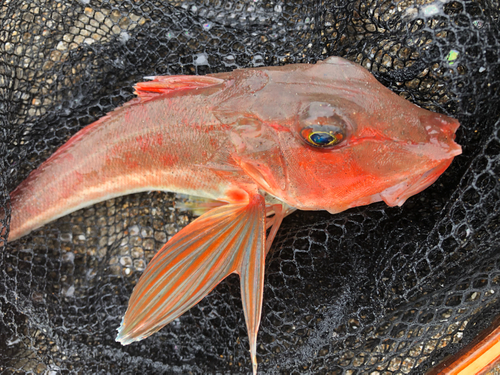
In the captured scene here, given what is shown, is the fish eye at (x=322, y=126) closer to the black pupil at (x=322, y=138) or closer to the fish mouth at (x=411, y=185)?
the black pupil at (x=322, y=138)

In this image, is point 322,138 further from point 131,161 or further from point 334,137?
point 131,161

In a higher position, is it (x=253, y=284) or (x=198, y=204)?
(x=253, y=284)

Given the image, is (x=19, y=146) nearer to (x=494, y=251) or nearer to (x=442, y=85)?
(x=442, y=85)

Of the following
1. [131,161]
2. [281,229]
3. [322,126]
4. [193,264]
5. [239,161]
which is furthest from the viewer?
[281,229]

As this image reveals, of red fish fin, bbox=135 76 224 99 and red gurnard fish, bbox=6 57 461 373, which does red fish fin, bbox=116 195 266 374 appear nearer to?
red gurnard fish, bbox=6 57 461 373

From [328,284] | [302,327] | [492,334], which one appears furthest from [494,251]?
[302,327]

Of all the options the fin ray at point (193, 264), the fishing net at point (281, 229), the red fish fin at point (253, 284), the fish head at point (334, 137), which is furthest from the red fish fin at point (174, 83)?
the red fish fin at point (253, 284)

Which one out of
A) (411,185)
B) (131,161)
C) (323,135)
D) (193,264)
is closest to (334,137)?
(323,135)
